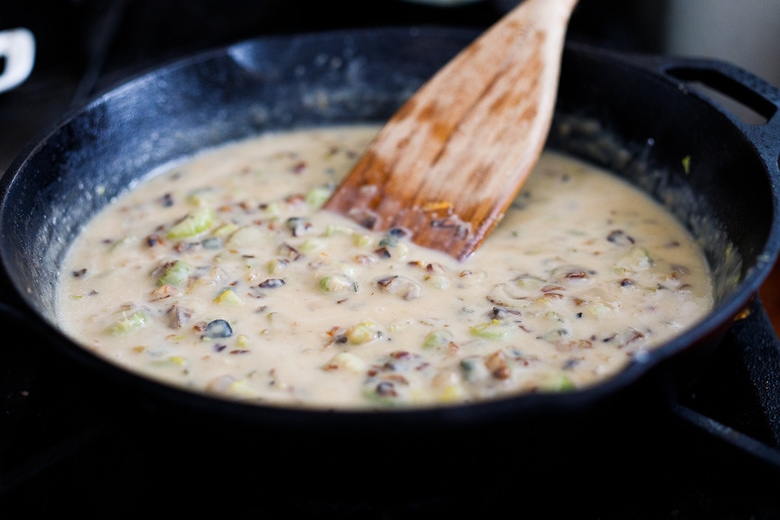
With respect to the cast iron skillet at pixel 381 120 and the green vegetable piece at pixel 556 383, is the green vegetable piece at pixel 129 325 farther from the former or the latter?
the green vegetable piece at pixel 556 383

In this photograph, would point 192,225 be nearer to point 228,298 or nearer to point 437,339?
point 228,298

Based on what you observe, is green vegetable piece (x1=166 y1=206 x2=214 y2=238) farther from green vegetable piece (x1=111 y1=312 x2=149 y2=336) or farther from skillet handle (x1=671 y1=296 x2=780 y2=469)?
skillet handle (x1=671 y1=296 x2=780 y2=469)

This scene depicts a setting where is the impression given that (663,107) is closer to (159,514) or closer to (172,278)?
(172,278)

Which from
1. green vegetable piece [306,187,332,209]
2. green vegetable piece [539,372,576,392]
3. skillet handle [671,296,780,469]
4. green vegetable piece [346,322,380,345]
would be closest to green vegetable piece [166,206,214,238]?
Answer: green vegetable piece [306,187,332,209]

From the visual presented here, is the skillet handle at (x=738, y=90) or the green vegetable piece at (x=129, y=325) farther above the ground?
the skillet handle at (x=738, y=90)

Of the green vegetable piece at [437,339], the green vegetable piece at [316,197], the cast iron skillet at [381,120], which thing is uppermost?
the cast iron skillet at [381,120]

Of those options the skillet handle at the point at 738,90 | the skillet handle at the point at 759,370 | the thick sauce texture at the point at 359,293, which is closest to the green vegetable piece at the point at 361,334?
the thick sauce texture at the point at 359,293
